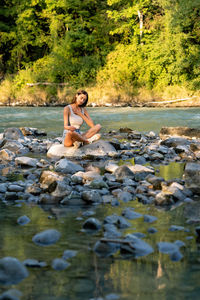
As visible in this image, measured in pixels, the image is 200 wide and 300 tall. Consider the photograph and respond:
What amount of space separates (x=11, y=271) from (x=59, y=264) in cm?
29

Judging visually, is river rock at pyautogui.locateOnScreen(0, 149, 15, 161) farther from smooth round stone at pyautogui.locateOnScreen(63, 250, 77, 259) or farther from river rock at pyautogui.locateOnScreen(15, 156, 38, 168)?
smooth round stone at pyautogui.locateOnScreen(63, 250, 77, 259)

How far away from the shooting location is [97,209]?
3.70 meters

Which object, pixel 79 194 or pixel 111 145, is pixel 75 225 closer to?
pixel 79 194

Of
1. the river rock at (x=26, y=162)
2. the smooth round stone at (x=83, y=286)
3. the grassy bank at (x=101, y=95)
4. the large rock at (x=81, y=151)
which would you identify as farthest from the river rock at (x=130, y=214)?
the grassy bank at (x=101, y=95)

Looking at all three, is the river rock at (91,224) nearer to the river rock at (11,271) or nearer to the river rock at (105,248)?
the river rock at (105,248)

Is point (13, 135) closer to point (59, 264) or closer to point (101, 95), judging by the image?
point (59, 264)

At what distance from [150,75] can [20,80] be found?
10.4 m

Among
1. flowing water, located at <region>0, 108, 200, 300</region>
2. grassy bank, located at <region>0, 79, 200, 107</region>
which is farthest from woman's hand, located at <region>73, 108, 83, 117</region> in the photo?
grassy bank, located at <region>0, 79, 200, 107</region>

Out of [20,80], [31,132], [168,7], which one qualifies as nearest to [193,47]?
[168,7]

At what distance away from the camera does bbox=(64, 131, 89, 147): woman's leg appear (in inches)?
282

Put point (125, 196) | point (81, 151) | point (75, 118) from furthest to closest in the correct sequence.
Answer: point (75, 118) < point (81, 151) < point (125, 196)

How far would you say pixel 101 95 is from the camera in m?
26.9

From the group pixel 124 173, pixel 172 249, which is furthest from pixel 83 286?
pixel 124 173

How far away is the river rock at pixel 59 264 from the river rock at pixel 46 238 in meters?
0.38
